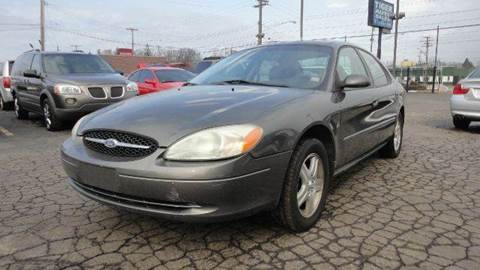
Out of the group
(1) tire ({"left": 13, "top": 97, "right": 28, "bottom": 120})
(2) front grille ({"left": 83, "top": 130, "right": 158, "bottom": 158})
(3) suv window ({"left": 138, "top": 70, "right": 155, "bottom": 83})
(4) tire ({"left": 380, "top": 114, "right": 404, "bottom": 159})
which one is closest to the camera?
(2) front grille ({"left": 83, "top": 130, "right": 158, "bottom": 158})

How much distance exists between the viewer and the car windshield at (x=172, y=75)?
11.4m

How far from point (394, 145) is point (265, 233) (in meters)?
3.16

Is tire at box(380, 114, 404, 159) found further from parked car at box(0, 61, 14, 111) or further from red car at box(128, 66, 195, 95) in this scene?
parked car at box(0, 61, 14, 111)

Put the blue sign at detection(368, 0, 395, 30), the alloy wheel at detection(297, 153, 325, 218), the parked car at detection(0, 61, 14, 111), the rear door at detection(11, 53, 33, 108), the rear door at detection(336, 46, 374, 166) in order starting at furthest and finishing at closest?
1. the blue sign at detection(368, 0, 395, 30)
2. the parked car at detection(0, 61, 14, 111)
3. the rear door at detection(11, 53, 33, 108)
4. the rear door at detection(336, 46, 374, 166)
5. the alloy wheel at detection(297, 153, 325, 218)

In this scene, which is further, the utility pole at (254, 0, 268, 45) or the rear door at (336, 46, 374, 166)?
the utility pole at (254, 0, 268, 45)

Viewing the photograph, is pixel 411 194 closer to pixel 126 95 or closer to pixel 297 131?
pixel 297 131

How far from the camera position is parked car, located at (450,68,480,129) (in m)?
8.02

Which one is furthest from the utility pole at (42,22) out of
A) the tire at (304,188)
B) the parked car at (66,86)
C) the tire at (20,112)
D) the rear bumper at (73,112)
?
the tire at (304,188)

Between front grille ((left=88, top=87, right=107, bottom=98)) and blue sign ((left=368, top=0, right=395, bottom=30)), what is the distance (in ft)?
60.9

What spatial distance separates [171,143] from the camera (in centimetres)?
256

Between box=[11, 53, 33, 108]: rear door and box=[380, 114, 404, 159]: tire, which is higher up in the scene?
box=[11, 53, 33, 108]: rear door

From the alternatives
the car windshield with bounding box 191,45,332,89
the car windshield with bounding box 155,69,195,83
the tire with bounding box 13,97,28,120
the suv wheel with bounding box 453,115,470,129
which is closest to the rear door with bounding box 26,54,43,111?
the tire with bounding box 13,97,28,120

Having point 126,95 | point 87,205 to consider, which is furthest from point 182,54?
point 87,205

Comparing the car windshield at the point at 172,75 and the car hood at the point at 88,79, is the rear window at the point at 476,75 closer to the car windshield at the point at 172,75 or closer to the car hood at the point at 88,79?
the car windshield at the point at 172,75
